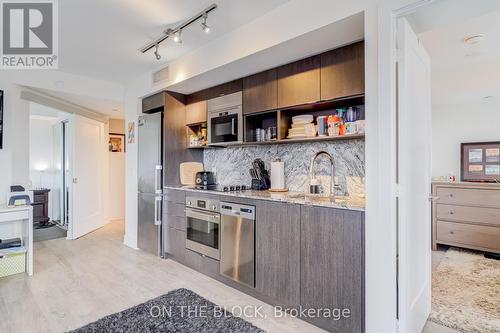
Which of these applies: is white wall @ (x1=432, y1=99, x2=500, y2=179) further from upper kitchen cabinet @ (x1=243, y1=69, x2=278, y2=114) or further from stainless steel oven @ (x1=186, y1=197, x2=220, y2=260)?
stainless steel oven @ (x1=186, y1=197, x2=220, y2=260)

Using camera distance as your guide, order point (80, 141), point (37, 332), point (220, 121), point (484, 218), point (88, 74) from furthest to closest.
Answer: point (80, 141), point (88, 74), point (484, 218), point (220, 121), point (37, 332)

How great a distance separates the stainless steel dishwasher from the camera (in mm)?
2588

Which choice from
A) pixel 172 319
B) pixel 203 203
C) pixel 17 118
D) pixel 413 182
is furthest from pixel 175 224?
pixel 413 182

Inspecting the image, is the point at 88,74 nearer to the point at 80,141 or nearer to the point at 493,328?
the point at 80,141

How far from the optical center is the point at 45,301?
2.49 m

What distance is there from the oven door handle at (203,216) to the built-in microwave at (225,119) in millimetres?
905

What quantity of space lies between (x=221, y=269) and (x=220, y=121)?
1770mm

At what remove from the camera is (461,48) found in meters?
2.78

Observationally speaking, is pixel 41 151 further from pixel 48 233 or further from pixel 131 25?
pixel 131 25

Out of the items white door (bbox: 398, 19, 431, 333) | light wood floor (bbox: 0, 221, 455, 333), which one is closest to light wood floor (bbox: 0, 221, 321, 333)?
light wood floor (bbox: 0, 221, 455, 333)

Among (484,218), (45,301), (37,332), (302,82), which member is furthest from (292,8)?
(484,218)

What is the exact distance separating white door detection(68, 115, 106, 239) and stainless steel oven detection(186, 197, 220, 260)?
2667 millimetres

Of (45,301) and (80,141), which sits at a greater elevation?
(80,141)

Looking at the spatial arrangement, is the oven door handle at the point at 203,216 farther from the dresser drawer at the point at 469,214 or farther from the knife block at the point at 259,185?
the dresser drawer at the point at 469,214
